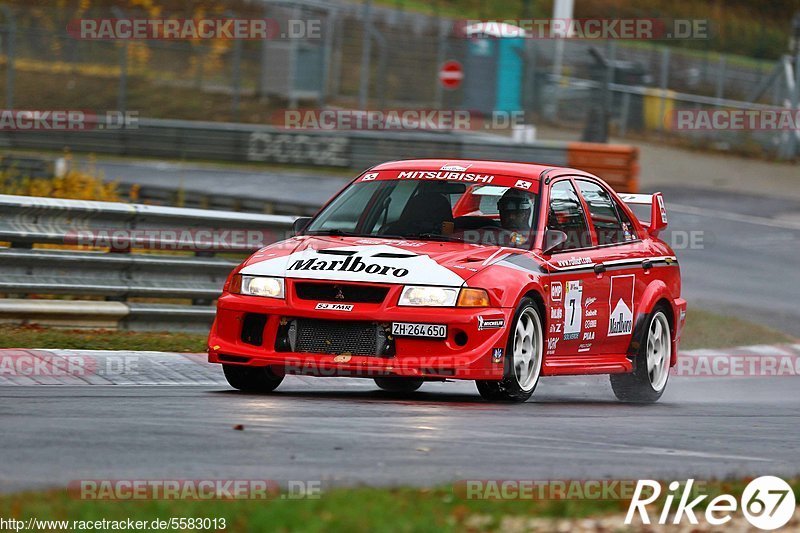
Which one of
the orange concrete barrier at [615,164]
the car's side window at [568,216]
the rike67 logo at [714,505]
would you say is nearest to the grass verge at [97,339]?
the car's side window at [568,216]

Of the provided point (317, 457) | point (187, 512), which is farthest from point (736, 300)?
point (187, 512)

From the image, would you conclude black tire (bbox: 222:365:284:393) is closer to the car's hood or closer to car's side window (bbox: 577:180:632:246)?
the car's hood

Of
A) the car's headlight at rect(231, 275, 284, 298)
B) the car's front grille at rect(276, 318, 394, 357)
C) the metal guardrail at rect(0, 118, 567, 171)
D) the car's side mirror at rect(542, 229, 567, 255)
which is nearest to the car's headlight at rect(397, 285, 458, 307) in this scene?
the car's front grille at rect(276, 318, 394, 357)

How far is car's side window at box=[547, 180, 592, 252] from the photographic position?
9.80 m

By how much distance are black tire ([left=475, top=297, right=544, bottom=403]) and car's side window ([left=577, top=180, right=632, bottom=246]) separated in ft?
4.53

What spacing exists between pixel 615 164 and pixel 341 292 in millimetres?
16227

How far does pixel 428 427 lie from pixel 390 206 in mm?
2613

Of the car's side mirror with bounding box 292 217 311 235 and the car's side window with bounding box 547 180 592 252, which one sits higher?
the car's side window with bounding box 547 180 592 252

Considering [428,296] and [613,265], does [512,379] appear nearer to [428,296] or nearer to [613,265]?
[428,296]

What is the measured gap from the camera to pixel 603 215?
10.5m

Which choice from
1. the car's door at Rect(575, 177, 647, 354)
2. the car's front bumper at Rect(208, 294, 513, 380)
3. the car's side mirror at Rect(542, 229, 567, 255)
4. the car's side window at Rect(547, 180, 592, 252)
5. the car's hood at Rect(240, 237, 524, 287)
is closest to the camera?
the car's front bumper at Rect(208, 294, 513, 380)

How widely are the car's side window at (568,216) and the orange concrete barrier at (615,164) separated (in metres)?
13.9

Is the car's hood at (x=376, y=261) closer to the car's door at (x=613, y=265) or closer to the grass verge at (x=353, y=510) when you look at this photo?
the car's door at (x=613, y=265)

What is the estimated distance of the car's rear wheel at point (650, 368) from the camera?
10602mm
